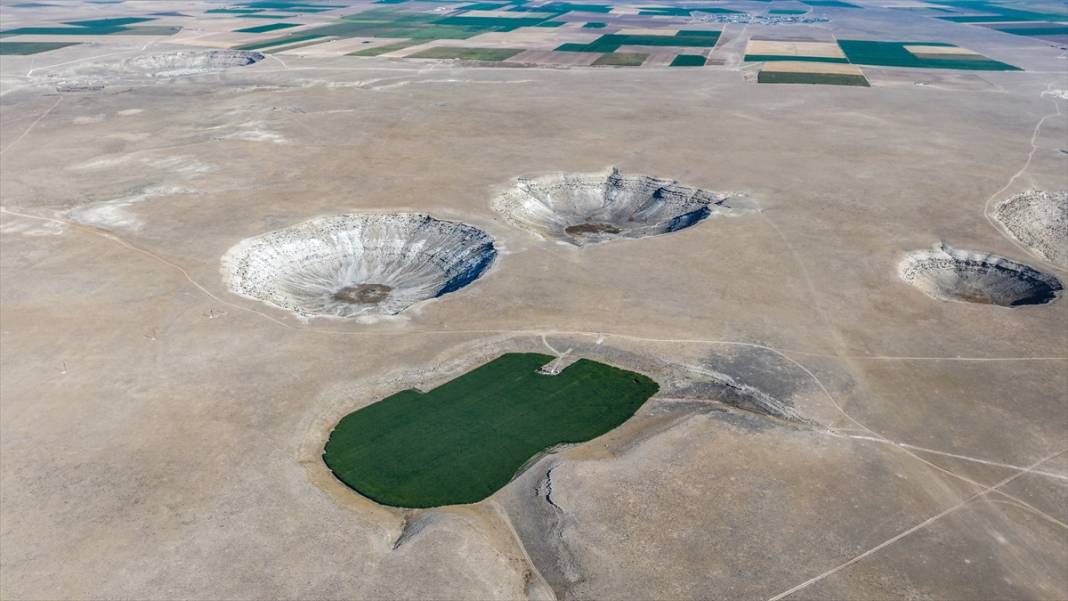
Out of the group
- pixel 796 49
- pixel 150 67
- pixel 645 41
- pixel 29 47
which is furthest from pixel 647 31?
pixel 29 47

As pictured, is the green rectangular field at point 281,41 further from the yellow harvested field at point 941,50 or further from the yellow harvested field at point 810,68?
the yellow harvested field at point 941,50

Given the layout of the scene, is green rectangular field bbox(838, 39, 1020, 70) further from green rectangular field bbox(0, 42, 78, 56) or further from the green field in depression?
green rectangular field bbox(0, 42, 78, 56)

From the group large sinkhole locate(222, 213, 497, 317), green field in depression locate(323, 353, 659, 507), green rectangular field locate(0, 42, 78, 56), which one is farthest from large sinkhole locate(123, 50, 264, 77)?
green field in depression locate(323, 353, 659, 507)

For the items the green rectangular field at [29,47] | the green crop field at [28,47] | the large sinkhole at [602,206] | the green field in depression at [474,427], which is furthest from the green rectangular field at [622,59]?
the green crop field at [28,47]

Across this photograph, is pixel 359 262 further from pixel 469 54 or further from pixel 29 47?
pixel 29 47

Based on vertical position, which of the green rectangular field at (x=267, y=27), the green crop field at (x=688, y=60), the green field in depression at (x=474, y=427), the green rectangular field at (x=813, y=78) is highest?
the green rectangular field at (x=267, y=27)

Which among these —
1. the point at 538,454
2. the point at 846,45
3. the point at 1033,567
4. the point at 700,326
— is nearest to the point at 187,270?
the point at 538,454
